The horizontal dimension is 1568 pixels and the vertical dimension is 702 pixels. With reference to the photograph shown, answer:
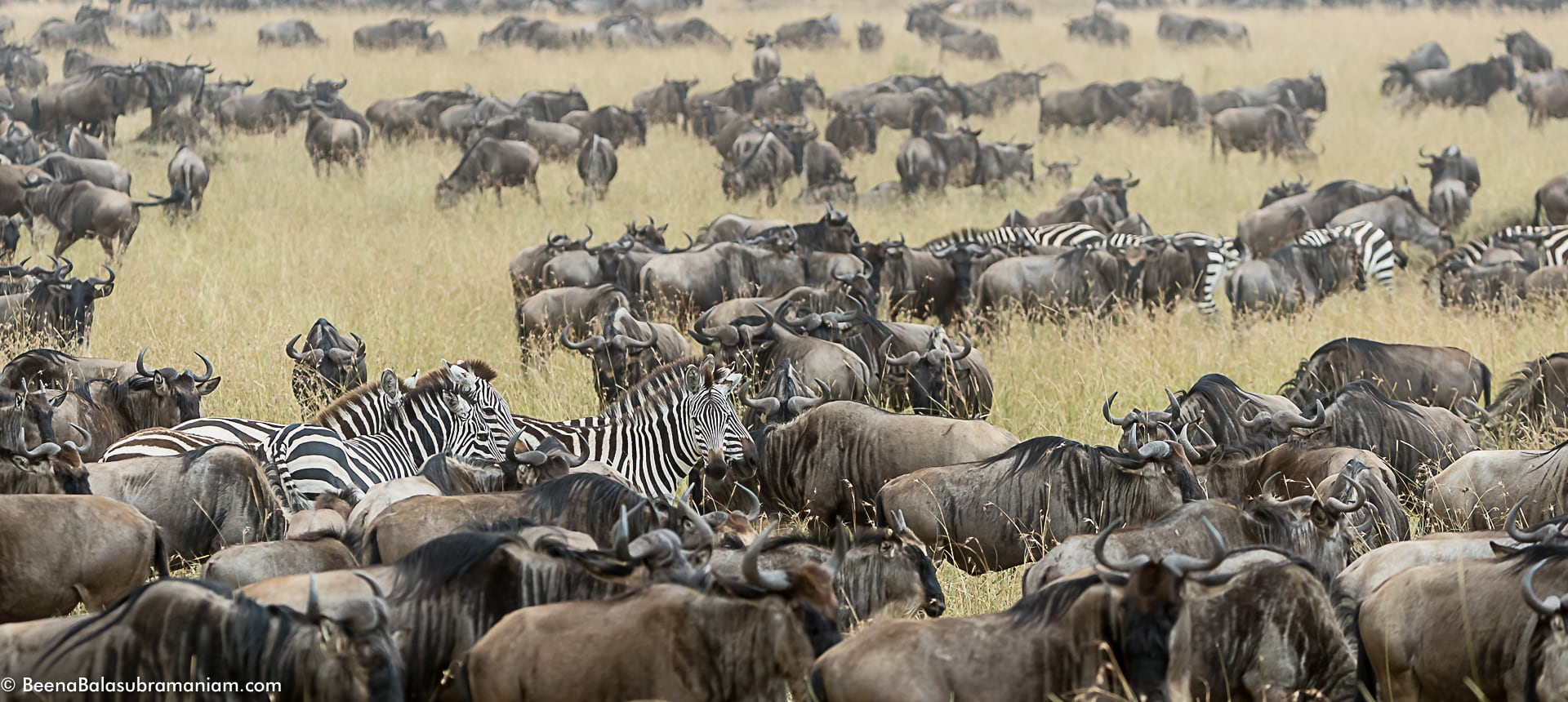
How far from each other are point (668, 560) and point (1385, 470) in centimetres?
350

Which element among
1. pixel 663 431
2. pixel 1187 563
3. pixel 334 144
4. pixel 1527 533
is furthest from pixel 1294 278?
pixel 334 144

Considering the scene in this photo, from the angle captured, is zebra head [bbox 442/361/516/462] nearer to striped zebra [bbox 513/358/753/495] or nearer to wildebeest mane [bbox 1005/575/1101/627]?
striped zebra [bbox 513/358/753/495]

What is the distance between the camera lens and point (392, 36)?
3278 centimetres

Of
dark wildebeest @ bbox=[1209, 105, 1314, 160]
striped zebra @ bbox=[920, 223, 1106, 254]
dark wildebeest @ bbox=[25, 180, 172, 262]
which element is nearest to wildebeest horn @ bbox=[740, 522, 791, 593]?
striped zebra @ bbox=[920, 223, 1106, 254]

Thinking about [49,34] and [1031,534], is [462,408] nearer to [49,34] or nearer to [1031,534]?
[1031,534]

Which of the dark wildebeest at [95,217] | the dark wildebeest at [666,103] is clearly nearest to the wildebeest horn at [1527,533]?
the dark wildebeest at [95,217]

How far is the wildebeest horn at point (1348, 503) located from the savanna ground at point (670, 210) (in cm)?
132

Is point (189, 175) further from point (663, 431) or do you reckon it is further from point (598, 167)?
point (663, 431)

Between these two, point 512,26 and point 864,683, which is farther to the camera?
point 512,26

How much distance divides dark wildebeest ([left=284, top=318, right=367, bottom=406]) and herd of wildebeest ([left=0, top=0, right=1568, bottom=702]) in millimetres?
29

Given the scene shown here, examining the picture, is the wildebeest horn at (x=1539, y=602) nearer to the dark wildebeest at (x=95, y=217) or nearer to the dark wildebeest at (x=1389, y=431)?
the dark wildebeest at (x=1389, y=431)

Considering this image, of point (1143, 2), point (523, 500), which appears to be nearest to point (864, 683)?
point (523, 500)

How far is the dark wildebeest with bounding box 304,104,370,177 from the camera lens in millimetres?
19953

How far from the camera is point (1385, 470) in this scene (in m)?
6.50
